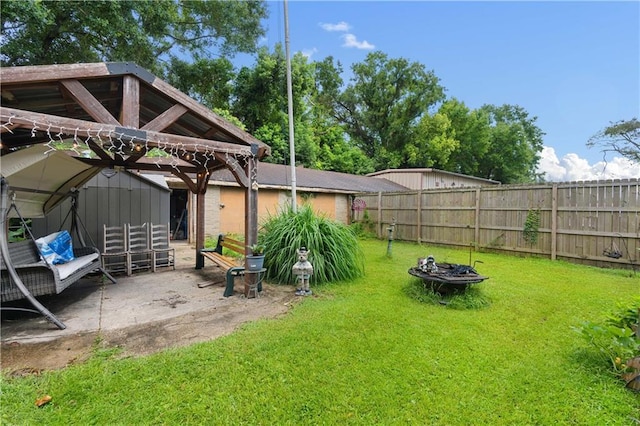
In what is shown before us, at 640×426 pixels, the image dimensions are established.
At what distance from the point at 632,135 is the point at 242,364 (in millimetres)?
24963

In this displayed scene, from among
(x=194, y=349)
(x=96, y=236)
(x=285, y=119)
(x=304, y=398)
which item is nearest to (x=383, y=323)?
(x=304, y=398)

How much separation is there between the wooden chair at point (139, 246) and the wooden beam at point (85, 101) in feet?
10.4

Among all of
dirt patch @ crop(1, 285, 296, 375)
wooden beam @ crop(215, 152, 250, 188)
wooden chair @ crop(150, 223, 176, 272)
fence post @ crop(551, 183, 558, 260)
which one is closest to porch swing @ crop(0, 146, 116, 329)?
dirt patch @ crop(1, 285, 296, 375)

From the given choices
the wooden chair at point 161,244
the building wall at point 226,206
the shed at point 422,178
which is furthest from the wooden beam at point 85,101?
the shed at point 422,178

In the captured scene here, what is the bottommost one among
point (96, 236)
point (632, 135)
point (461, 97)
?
point (96, 236)

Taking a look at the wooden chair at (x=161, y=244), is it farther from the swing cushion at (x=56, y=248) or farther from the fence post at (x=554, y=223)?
the fence post at (x=554, y=223)

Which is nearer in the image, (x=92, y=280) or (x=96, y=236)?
(x=92, y=280)

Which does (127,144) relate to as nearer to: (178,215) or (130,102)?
(130,102)

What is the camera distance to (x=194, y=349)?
2.65m

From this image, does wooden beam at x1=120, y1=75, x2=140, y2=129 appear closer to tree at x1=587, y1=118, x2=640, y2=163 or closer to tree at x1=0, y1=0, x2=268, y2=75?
tree at x1=0, y1=0, x2=268, y2=75

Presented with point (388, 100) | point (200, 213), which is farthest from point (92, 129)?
point (388, 100)

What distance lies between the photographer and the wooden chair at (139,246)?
5.63 metres

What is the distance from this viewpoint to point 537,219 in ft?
24.0

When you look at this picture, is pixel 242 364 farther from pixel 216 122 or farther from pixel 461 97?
pixel 461 97
